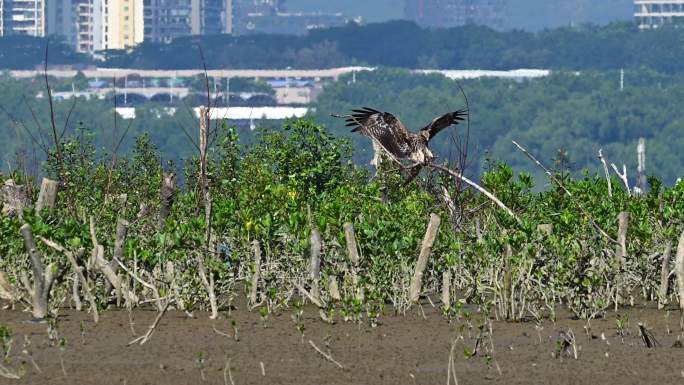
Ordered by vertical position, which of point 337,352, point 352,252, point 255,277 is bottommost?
point 337,352

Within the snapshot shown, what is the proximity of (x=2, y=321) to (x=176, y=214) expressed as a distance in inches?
260

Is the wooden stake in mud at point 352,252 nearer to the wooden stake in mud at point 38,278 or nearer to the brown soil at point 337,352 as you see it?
the brown soil at point 337,352

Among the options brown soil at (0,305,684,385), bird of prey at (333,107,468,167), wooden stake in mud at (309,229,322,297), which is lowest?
brown soil at (0,305,684,385)

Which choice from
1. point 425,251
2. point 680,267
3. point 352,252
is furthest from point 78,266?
point 680,267

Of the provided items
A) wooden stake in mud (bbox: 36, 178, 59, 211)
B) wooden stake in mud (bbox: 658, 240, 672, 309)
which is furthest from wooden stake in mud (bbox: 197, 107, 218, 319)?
wooden stake in mud (bbox: 658, 240, 672, 309)

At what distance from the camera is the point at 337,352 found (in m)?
17.6

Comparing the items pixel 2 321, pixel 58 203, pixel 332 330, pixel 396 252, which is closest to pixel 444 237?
pixel 396 252

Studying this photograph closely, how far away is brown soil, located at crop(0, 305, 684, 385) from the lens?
1616 cm

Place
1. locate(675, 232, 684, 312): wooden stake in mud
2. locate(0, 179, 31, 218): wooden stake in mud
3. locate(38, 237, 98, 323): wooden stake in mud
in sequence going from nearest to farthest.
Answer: locate(38, 237, 98, 323): wooden stake in mud < locate(675, 232, 684, 312): wooden stake in mud < locate(0, 179, 31, 218): wooden stake in mud

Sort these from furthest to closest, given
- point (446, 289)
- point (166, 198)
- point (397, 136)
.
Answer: point (166, 198) < point (397, 136) < point (446, 289)

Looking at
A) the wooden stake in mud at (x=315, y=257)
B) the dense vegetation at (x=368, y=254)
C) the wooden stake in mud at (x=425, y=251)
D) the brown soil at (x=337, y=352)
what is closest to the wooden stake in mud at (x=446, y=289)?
the dense vegetation at (x=368, y=254)

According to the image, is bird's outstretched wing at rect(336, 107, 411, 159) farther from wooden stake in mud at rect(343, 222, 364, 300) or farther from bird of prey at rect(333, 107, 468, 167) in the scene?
wooden stake in mud at rect(343, 222, 364, 300)

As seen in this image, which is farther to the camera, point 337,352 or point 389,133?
point 389,133

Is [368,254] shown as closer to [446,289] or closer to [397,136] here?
[446,289]
